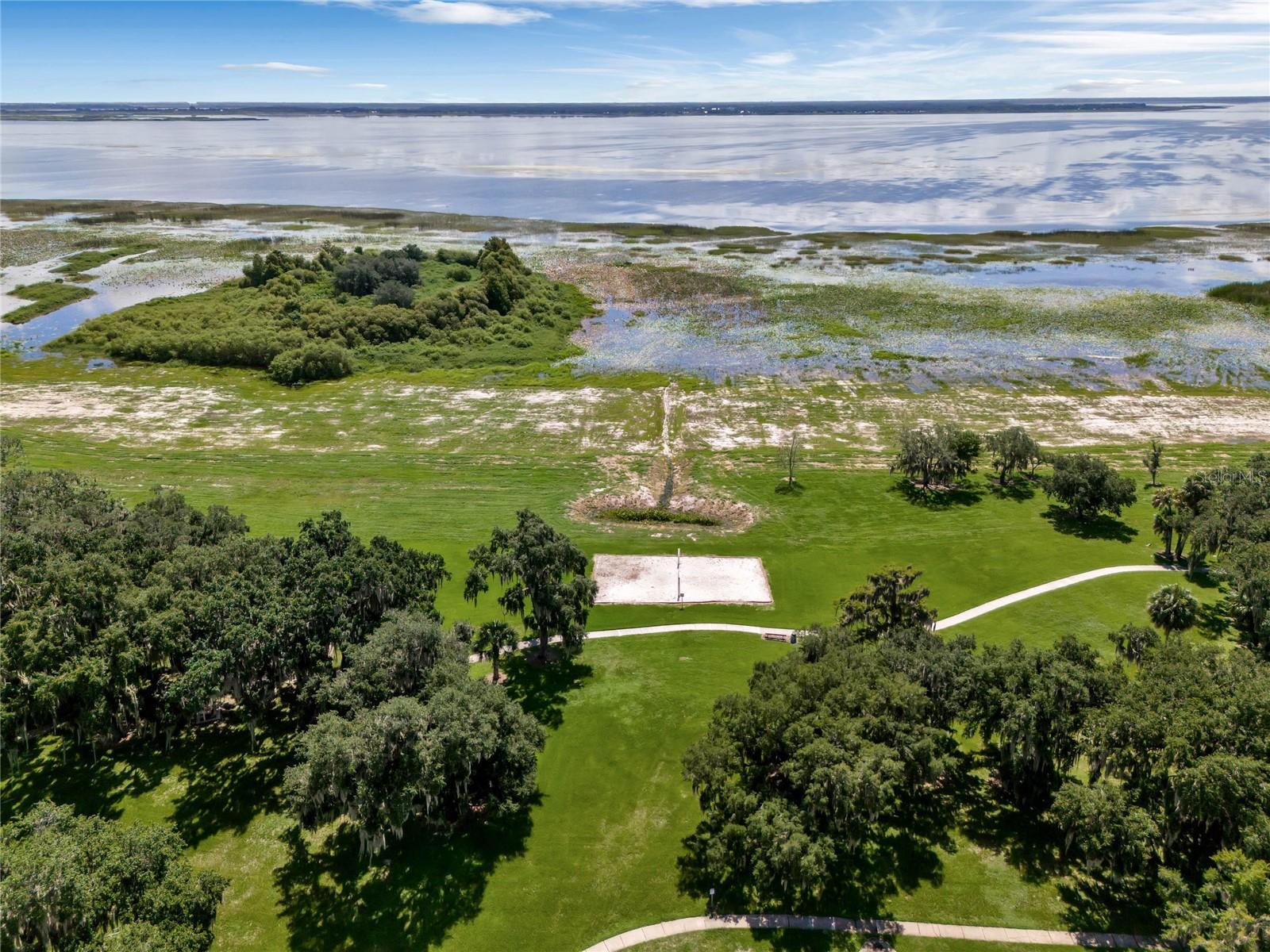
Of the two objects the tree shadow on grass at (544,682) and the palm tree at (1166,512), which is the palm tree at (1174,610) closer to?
the palm tree at (1166,512)

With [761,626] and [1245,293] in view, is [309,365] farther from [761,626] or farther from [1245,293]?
[1245,293]

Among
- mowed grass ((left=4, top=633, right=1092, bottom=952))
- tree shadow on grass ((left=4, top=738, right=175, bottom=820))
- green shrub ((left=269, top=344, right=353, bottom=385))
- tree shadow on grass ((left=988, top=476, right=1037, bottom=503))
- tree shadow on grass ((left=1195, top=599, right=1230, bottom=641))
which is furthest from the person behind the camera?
green shrub ((left=269, top=344, right=353, bottom=385))

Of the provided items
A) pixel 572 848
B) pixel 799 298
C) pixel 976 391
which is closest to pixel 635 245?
pixel 799 298

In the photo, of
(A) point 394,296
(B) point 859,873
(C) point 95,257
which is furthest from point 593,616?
(C) point 95,257

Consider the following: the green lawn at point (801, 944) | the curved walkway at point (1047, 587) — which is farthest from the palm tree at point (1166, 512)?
the green lawn at point (801, 944)

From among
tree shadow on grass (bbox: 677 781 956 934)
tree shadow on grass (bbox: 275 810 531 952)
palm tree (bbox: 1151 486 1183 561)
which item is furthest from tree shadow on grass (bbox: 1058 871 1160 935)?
palm tree (bbox: 1151 486 1183 561)

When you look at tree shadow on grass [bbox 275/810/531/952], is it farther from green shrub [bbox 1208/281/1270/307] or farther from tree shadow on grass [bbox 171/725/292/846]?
green shrub [bbox 1208/281/1270/307]

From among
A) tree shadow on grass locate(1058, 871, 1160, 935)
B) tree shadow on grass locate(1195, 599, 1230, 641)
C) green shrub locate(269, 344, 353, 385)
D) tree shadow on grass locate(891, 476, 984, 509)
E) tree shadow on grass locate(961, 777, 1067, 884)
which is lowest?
tree shadow on grass locate(1058, 871, 1160, 935)
